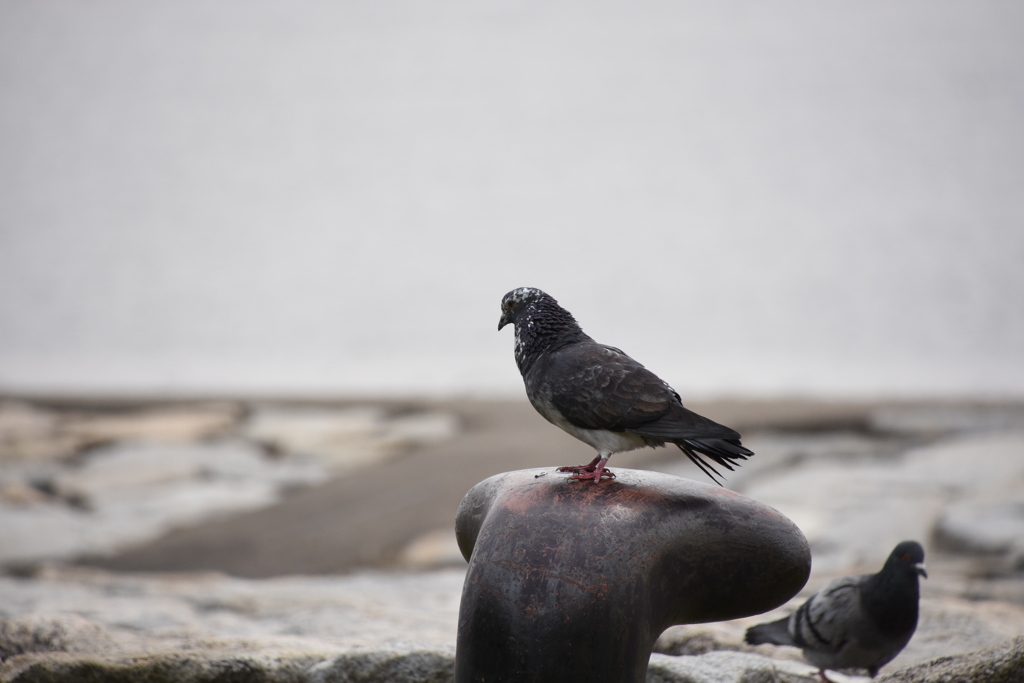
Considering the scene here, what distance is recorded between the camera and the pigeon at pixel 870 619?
199 cm

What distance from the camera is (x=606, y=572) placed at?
5.14 ft

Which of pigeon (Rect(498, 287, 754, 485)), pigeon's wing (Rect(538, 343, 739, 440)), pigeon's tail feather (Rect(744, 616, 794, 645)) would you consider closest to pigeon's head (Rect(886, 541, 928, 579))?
pigeon's tail feather (Rect(744, 616, 794, 645))

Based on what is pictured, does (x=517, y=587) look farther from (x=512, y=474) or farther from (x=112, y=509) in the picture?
(x=112, y=509)

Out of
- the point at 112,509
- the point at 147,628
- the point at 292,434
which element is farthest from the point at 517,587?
the point at 292,434

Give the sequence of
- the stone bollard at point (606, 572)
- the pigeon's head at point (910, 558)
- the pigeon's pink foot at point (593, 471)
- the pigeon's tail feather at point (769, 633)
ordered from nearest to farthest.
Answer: the stone bollard at point (606, 572) → the pigeon's pink foot at point (593, 471) → the pigeon's head at point (910, 558) → the pigeon's tail feather at point (769, 633)

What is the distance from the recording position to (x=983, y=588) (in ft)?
10.6

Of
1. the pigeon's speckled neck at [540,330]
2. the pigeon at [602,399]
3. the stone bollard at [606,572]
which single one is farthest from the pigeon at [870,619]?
the pigeon's speckled neck at [540,330]

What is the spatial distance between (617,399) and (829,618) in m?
0.93

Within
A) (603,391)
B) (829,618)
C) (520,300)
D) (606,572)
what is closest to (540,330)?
(520,300)

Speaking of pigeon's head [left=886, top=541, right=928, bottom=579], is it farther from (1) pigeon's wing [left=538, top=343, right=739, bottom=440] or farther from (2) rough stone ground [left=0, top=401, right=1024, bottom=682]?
(1) pigeon's wing [left=538, top=343, right=739, bottom=440]

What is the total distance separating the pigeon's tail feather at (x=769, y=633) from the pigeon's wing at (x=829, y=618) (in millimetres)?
43

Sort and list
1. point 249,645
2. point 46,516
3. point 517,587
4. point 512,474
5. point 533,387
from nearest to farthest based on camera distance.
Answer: point 517,587, point 533,387, point 512,474, point 249,645, point 46,516

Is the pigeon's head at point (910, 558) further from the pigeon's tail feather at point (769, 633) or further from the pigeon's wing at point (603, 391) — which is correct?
the pigeon's wing at point (603, 391)

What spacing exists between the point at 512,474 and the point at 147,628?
1.66 meters
